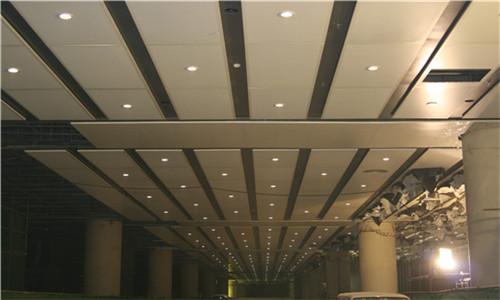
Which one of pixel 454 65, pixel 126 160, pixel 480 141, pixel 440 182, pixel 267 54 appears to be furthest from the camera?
pixel 440 182

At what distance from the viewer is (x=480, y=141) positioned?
10.8 meters

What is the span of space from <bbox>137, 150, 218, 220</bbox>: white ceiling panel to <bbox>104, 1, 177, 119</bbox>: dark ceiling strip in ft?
9.81

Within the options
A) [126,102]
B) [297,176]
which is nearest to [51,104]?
[126,102]

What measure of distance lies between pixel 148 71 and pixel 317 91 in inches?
108

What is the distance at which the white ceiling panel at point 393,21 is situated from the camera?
661 centimetres

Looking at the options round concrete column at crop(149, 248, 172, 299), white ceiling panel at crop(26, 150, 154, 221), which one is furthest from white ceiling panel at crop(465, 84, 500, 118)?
round concrete column at crop(149, 248, 172, 299)

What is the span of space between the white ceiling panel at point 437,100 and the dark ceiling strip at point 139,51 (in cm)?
410

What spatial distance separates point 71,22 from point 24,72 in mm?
2103

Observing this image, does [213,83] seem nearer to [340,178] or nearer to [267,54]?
[267,54]

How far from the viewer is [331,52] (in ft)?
26.3

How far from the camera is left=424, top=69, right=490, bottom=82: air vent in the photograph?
8.90 m

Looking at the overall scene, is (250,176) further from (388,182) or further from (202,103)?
(202,103)

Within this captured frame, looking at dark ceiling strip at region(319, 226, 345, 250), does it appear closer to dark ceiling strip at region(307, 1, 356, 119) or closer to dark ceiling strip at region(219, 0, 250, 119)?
dark ceiling strip at region(307, 1, 356, 119)

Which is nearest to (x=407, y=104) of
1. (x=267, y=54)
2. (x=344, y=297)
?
(x=267, y=54)
